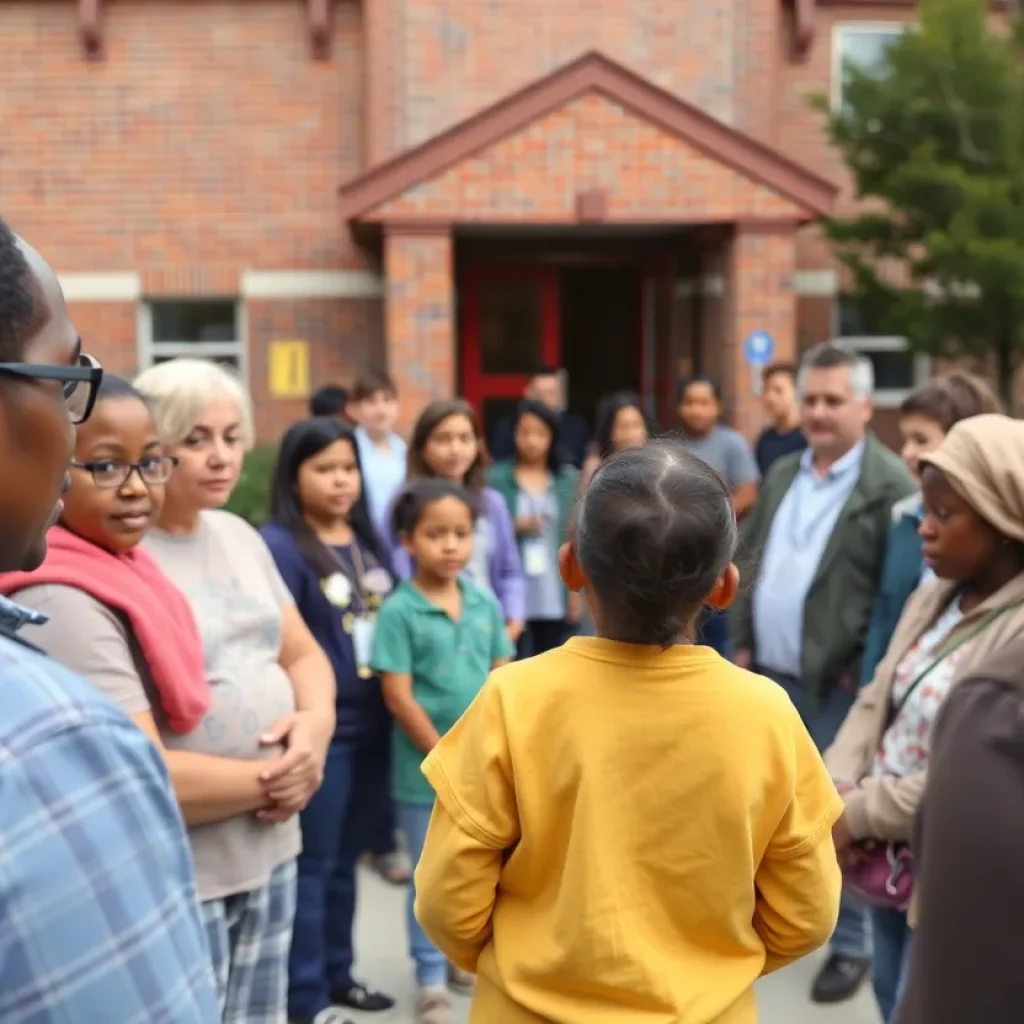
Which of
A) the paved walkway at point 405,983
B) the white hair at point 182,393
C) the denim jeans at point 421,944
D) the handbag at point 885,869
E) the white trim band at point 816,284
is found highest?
the white trim band at point 816,284

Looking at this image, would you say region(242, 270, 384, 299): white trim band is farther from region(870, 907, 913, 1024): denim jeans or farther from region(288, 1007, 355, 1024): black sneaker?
region(870, 907, 913, 1024): denim jeans

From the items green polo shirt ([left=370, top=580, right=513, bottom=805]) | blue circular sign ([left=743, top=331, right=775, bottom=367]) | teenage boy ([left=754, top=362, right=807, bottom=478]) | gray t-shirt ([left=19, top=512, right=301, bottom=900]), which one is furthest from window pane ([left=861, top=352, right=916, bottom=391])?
gray t-shirt ([left=19, top=512, right=301, bottom=900])

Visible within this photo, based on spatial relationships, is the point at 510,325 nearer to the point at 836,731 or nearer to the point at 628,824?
the point at 836,731

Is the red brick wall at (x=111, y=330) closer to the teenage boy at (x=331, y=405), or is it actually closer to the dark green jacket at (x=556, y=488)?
the teenage boy at (x=331, y=405)

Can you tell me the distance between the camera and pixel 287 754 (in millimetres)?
2760

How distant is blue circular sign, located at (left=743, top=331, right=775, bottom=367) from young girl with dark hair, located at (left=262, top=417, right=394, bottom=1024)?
7.86m

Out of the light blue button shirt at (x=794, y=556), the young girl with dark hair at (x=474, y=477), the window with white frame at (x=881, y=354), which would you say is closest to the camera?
the light blue button shirt at (x=794, y=556)

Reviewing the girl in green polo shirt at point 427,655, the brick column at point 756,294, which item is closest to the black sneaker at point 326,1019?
the girl in green polo shirt at point 427,655

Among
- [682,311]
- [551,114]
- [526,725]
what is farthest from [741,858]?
[682,311]

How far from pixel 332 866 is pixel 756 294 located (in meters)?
8.53

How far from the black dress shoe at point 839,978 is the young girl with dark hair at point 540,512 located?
7.42 feet

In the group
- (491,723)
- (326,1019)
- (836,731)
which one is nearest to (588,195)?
(836,731)

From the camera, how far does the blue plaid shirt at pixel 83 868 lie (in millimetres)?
913

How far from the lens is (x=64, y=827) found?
37.0 inches
